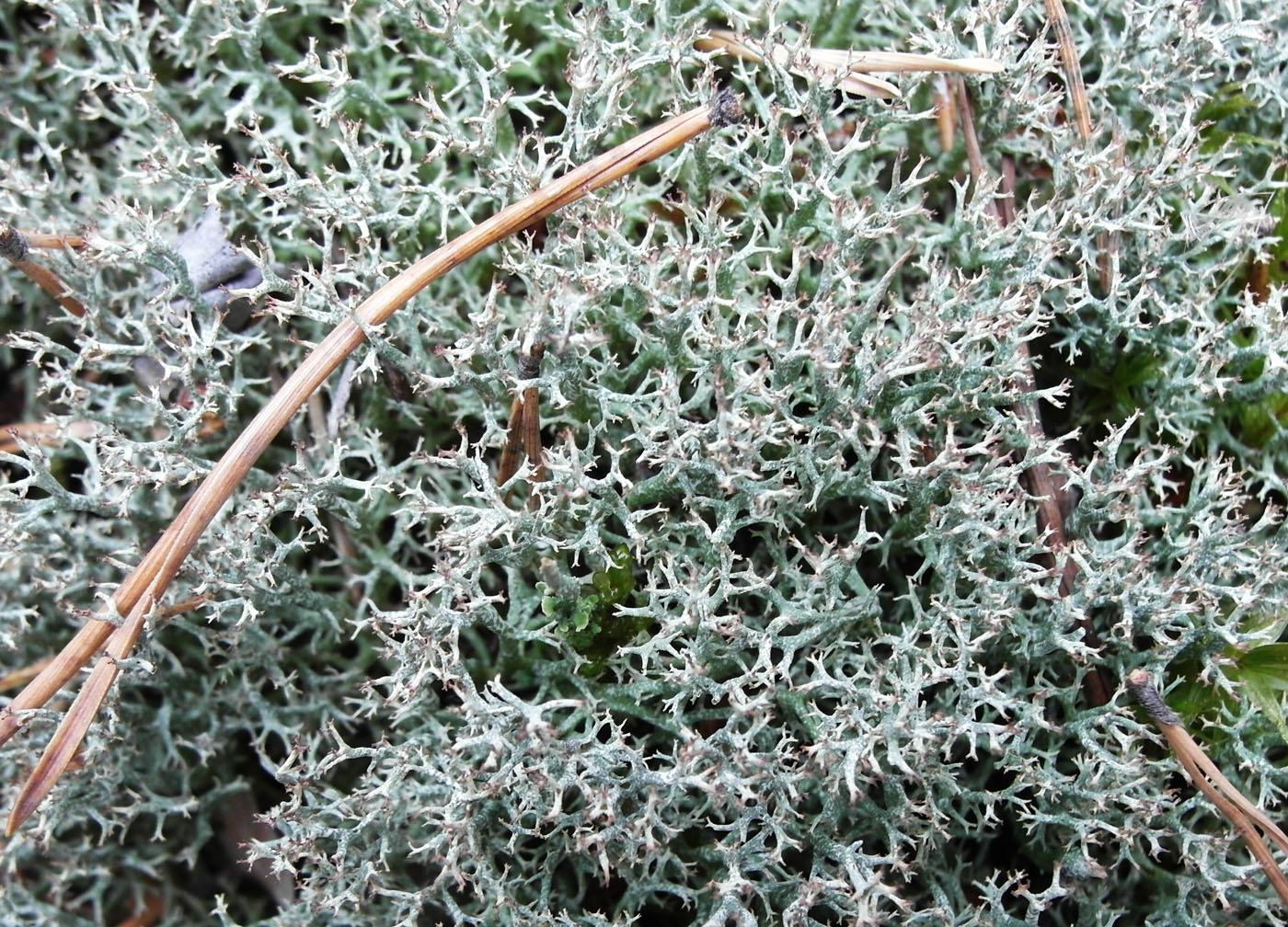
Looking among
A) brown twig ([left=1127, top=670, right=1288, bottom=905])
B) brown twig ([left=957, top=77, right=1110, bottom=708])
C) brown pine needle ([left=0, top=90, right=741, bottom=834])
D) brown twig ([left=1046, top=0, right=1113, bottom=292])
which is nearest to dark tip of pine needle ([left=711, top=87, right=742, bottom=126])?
brown pine needle ([left=0, top=90, right=741, bottom=834])

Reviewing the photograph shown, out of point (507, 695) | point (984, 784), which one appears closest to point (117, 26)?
point (507, 695)

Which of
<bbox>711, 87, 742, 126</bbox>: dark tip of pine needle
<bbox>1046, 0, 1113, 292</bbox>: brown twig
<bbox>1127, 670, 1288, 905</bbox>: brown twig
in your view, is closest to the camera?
<bbox>1127, 670, 1288, 905</bbox>: brown twig

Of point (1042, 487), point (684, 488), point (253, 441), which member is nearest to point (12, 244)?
point (253, 441)

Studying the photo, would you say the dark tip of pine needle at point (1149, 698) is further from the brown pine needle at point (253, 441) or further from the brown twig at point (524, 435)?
the brown pine needle at point (253, 441)

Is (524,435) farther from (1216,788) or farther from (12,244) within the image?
(1216,788)

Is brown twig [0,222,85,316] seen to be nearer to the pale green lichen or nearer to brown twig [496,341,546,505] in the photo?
the pale green lichen

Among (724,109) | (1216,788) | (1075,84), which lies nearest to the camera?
(1216,788)

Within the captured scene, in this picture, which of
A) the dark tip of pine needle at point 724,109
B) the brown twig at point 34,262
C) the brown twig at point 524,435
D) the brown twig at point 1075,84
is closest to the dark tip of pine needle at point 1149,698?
the brown twig at point 1075,84
